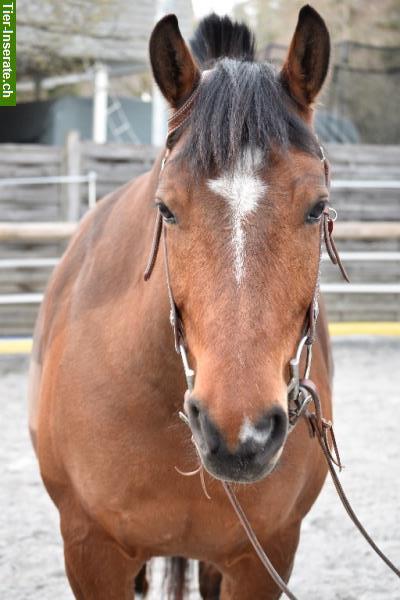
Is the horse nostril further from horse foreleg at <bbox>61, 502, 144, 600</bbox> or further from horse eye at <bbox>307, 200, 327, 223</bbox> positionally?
horse foreleg at <bbox>61, 502, 144, 600</bbox>

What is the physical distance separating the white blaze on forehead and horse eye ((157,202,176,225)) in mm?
120

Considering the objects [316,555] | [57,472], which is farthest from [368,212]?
[57,472]

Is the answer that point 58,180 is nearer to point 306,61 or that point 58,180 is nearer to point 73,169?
point 73,169

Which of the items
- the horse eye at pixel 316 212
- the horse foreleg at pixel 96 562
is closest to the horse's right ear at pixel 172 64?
the horse eye at pixel 316 212

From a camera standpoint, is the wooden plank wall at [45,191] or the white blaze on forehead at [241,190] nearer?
the white blaze on forehead at [241,190]

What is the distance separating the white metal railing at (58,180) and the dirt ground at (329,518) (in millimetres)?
2607

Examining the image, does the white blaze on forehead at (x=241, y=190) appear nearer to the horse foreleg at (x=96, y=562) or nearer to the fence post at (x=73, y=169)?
the horse foreleg at (x=96, y=562)

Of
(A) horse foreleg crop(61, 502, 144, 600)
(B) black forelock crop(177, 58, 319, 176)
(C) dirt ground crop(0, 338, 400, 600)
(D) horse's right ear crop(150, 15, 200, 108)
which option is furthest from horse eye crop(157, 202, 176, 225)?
(C) dirt ground crop(0, 338, 400, 600)

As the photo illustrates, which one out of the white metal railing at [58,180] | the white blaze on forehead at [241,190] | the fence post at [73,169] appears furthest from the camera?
the fence post at [73,169]

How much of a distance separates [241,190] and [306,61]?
387 mm

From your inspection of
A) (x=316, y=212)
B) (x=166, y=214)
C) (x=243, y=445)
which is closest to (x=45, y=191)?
(x=166, y=214)

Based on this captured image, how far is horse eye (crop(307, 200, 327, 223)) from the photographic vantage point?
5.81ft

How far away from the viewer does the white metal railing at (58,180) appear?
327 inches

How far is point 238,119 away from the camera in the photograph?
69.2 inches
